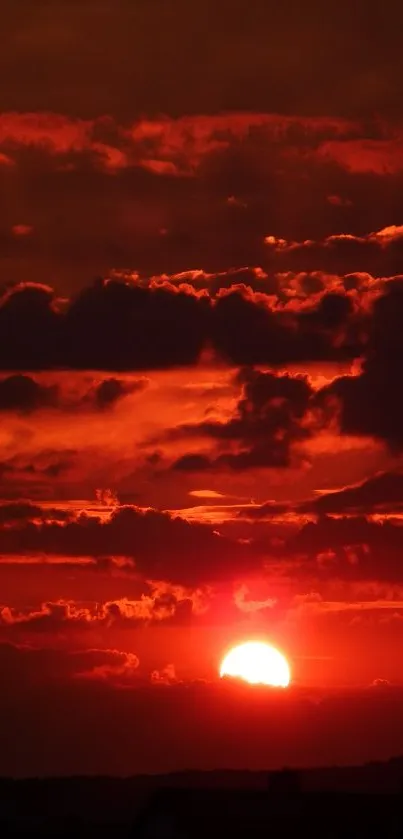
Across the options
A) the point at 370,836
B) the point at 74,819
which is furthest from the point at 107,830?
the point at 370,836

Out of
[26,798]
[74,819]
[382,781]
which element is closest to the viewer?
[74,819]

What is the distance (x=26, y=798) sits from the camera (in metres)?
195

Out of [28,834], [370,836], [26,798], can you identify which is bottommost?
[370,836]

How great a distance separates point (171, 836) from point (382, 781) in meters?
76.4

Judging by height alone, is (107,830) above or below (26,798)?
below

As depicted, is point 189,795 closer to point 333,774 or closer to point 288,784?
point 288,784

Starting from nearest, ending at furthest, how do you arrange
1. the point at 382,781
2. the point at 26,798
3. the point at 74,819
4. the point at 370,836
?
the point at 370,836, the point at 74,819, the point at 382,781, the point at 26,798

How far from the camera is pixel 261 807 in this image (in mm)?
104625

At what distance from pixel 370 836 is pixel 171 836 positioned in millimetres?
11684

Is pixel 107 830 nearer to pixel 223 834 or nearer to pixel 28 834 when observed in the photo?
pixel 28 834

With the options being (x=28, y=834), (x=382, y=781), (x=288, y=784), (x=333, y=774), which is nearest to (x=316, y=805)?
(x=288, y=784)

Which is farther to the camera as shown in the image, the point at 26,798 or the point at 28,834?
the point at 26,798

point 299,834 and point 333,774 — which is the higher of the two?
point 333,774

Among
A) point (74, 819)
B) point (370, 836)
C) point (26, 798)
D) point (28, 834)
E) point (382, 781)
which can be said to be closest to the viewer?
point (370, 836)
